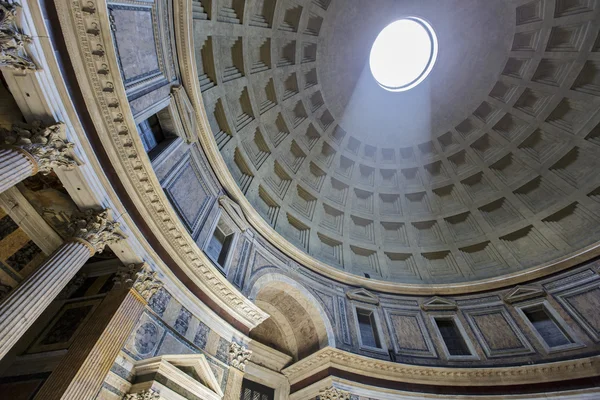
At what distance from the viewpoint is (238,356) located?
8836 mm

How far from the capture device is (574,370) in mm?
10672

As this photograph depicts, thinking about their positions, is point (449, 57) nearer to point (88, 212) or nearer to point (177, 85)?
point (177, 85)

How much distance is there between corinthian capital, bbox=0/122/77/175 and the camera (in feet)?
16.8

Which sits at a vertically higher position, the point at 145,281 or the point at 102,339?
the point at 145,281

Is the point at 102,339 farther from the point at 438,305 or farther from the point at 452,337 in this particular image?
the point at 438,305

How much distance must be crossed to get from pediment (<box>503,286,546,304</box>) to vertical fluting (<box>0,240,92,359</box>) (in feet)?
56.7

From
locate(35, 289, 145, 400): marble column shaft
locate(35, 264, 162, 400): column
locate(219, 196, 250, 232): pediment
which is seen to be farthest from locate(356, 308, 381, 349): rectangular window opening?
locate(35, 289, 145, 400): marble column shaft

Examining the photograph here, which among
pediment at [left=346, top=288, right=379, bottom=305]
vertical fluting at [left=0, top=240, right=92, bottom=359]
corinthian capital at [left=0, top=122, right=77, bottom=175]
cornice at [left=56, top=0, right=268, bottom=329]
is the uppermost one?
pediment at [left=346, top=288, right=379, bottom=305]

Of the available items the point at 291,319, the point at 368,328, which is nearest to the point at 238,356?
the point at 291,319

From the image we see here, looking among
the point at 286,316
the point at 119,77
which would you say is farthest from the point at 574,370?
the point at 119,77

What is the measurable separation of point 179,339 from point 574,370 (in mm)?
13643

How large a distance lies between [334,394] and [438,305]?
25.3 feet

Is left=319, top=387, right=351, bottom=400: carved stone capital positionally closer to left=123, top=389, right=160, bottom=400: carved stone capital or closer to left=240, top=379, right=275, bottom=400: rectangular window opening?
left=240, top=379, right=275, bottom=400: rectangular window opening

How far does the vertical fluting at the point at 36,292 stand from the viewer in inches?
181
